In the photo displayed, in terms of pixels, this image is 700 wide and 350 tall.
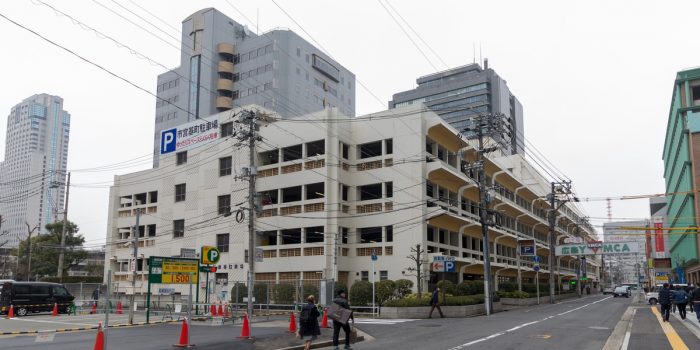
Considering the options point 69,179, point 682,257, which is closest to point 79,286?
point 69,179

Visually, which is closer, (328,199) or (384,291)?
(384,291)

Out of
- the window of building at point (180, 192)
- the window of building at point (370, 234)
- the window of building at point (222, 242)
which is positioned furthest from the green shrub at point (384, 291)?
the window of building at point (180, 192)

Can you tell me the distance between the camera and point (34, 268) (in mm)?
65000

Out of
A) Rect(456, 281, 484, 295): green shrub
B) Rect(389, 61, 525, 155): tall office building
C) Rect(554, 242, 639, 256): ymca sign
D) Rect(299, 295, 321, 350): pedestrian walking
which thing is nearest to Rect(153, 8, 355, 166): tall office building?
Rect(389, 61, 525, 155): tall office building

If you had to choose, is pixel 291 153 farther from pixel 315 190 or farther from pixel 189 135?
pixel 189 135

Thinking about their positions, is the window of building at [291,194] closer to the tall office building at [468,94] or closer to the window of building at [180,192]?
the window of building at [180,192]

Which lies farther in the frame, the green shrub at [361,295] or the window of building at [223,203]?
the window of building at [223,203]

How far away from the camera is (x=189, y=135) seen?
48.2 meters

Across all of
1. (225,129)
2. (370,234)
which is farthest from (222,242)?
(370,234)

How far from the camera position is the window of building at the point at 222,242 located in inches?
1729

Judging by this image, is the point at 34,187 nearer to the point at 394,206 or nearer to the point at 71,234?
the point at 71,234

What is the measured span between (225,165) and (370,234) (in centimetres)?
1314

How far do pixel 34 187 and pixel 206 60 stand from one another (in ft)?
135

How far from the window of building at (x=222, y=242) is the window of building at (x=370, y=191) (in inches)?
446
